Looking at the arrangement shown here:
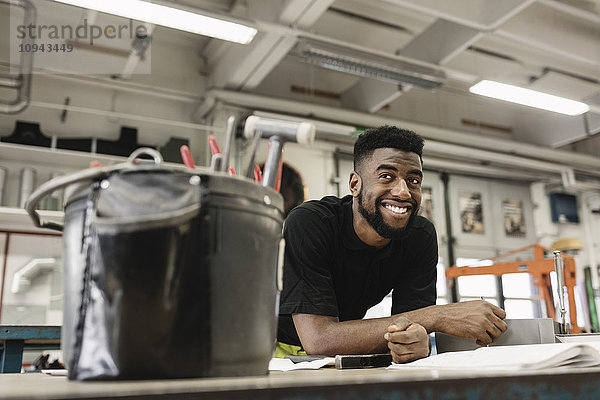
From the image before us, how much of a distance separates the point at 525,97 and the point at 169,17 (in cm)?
307

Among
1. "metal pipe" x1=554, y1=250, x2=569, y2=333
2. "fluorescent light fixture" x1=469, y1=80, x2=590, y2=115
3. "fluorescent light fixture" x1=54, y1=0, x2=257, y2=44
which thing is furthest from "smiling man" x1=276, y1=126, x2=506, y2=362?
"fluorescent light fixture" x1=469, y1=80, x2=590, y2=115

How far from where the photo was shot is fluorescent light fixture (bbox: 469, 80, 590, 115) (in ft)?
14.5

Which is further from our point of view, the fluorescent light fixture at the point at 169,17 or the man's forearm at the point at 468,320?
the fluorescent light fixture at the point at 169,17

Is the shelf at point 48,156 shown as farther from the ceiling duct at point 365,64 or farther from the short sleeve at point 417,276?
the short sleeve at point 417,276

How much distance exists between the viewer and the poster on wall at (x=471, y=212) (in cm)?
648

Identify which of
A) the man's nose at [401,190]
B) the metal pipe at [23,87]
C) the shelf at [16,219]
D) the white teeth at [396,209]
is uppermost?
the metal pipe at [23,87]

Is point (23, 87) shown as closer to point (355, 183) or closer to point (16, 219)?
point (16, 219)

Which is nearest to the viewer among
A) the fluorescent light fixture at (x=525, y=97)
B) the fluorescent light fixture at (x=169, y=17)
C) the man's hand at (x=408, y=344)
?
the man's hand at (x=408, y=344)

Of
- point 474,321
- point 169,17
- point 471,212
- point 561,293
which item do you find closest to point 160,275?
point 474,321

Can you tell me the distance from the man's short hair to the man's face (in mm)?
17

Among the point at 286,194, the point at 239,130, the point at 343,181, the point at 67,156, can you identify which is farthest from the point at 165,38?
the point at 343,181

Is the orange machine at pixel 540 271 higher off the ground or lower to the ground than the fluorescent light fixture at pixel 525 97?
lower

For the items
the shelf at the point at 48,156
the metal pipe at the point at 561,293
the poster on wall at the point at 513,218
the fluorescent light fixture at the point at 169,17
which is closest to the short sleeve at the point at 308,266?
the metal pipe at the point at 561,293

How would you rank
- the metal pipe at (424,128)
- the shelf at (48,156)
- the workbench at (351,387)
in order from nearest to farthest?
the workbench at (351,387), the shelf at (48,156), the metal pipe at (424,128)
